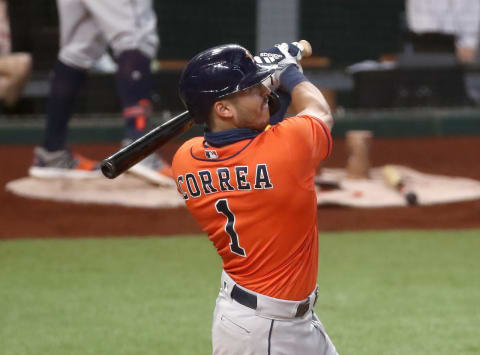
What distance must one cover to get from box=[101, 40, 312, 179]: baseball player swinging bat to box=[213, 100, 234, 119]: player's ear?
28 centimetres

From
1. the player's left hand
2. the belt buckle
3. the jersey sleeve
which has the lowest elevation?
the belt buckle

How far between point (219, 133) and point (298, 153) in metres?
0.21

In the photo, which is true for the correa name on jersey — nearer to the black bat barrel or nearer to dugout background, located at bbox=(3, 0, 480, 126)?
the black bat barrel

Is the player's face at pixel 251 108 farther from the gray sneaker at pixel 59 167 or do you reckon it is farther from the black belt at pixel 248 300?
the gray sneaker at pixel 59 167

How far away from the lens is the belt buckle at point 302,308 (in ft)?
7.67

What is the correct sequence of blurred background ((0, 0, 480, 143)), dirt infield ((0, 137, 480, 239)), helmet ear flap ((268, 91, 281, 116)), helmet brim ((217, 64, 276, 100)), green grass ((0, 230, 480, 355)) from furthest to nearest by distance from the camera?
blurred background ((0, 0, 480, 143)) < dirt infield ((0, 137, 480, 239)) < green grass ((0, 230, 480, 355)) < helmet ear flap ((268, 91, 281, 116)) < helmet brim ((217, 64, 276, 100))

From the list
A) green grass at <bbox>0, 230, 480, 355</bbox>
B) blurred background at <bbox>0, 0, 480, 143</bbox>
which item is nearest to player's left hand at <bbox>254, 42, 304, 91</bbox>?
green grass at <bbox>0, 230, 480, 355</bbox>

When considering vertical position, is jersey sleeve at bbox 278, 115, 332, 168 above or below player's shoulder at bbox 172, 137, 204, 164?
above

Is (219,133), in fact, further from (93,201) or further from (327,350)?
(93,201)

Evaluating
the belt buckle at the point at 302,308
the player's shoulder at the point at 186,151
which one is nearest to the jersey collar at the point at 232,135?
the player's shoulder at the point at 186,151

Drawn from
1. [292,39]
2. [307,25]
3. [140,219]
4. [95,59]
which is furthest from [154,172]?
[307,25]

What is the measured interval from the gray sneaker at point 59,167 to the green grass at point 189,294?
1.22 meters

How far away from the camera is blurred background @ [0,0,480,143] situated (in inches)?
332

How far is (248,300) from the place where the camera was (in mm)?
2346
